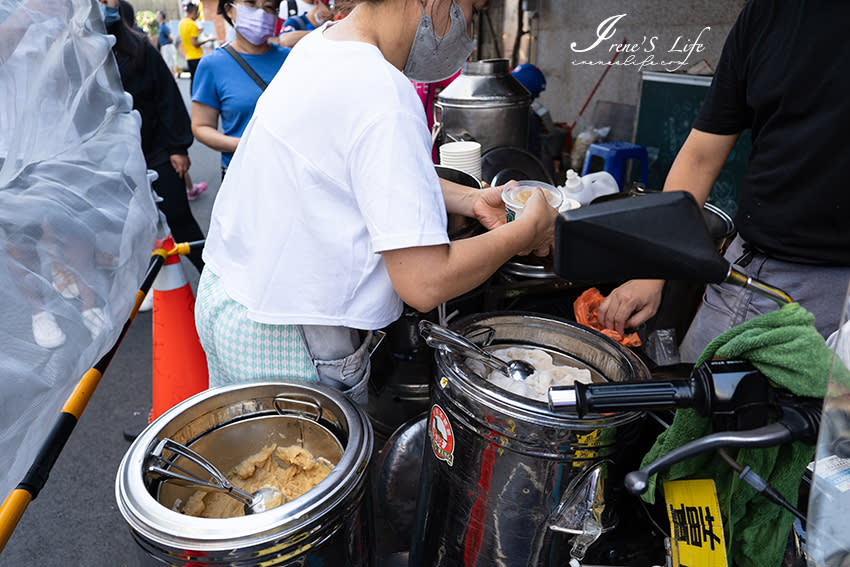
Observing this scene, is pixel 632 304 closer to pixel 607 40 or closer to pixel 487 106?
pixel 487 106

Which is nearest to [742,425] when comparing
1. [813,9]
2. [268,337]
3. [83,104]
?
[268,337]

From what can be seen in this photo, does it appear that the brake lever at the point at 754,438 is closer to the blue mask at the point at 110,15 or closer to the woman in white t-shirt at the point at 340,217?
the woman in white t-shirt at the point at 340,217

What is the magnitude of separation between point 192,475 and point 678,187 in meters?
1.92

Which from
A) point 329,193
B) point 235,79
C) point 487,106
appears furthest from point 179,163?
point 329,193

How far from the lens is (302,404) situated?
5.00 feet

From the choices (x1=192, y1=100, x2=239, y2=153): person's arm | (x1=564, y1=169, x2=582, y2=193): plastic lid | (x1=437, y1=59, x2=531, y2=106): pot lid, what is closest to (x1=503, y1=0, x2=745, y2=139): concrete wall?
(x1=437, y1=59, x2=531, y2=106): pot lid

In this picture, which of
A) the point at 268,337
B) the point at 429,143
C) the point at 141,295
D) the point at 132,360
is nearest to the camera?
the point at 429,143

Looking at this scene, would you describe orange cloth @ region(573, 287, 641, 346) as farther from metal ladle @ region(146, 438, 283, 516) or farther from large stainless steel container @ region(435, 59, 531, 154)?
large stainless steel container @ region(435, 59, 531, 154)

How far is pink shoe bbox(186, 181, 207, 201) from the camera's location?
7406 millimetres

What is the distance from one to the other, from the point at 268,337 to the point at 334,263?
0.37 metres

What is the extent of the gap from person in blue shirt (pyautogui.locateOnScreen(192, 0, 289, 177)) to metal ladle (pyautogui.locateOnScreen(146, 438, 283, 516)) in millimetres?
2654

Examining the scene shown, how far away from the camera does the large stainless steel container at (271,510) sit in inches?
42.5

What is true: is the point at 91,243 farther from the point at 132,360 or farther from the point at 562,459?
the point at 132,360

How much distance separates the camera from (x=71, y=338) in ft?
5.26
